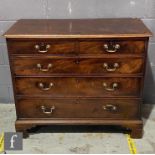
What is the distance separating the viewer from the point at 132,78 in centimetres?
195

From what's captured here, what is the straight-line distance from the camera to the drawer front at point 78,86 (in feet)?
6.48

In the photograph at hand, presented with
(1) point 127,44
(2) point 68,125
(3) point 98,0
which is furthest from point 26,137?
(3) point 98,0

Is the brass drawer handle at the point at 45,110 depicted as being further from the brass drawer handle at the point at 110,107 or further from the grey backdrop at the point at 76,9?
the grey backdrop at the point at 76,9

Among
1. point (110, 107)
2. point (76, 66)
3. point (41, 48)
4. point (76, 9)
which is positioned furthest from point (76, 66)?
point (76, 9)

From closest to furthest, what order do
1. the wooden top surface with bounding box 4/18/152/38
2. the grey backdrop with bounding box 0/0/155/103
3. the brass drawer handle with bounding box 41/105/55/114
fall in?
1. the wooden top surface with bounding box 4/18/152/38
2. the brass drawer handle with bounding box 41/105/55/114
3. the grey backdrop with bounding box 0/0/155/103

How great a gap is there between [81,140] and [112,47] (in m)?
0.79

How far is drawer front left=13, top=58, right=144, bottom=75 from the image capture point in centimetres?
190

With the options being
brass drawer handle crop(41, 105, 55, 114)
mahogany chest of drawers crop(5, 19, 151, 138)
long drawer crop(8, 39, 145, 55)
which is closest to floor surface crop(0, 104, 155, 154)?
Answer: mahogany chest of drawers crop(5, 19, 151, 138)

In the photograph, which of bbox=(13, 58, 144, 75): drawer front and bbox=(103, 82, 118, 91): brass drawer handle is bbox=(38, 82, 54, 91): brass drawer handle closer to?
bbox=(13, 58, 144, 75): drawer front

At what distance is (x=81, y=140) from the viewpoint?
7.12ft

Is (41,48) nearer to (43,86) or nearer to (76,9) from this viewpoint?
(43,86)

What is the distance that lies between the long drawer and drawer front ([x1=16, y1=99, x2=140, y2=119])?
0.39 m

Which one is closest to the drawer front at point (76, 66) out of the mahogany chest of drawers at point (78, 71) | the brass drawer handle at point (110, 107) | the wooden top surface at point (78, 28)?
the mahogany chest of drawers at point (78, 71)

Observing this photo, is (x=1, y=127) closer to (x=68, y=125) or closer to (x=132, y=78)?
(x=68, y=125)
